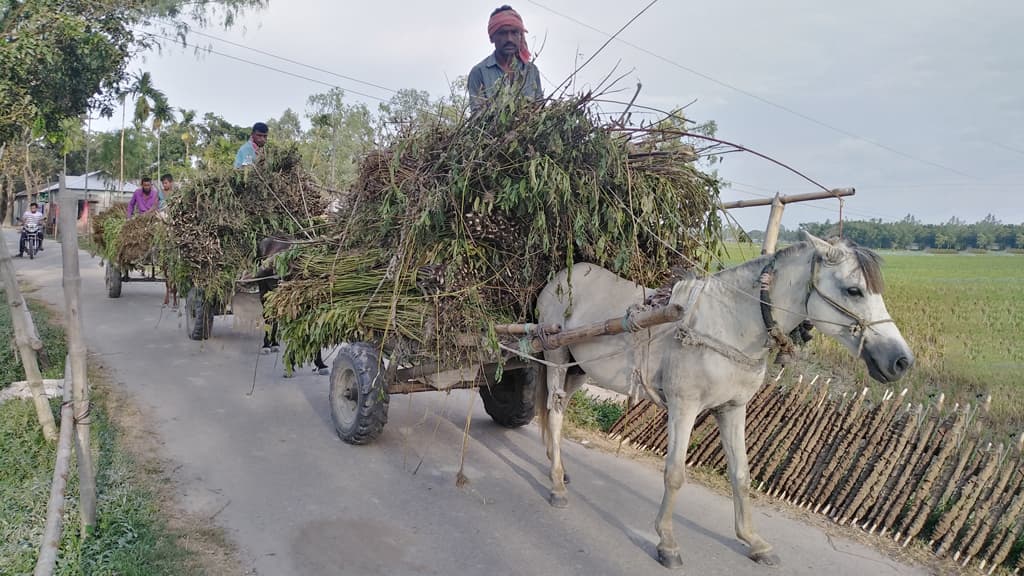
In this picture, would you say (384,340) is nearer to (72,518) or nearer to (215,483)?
(215,483)

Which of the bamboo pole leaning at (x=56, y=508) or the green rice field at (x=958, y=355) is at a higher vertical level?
the green rice field at (x=958, y=355)

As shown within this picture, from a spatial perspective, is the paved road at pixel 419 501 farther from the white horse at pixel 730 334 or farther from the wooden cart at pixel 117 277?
the wooden cart at pixel 117 277

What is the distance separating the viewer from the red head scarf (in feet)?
19.0

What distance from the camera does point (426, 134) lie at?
4.94 meters

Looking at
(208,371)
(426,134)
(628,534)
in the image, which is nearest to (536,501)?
(628,534)

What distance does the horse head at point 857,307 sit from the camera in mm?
3213

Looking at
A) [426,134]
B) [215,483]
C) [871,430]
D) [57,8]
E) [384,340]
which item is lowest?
[215,483]

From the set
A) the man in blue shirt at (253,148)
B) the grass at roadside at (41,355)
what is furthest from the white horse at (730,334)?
the grass at roadside at (41,355)

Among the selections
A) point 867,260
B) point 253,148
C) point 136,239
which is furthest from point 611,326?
point 136,239

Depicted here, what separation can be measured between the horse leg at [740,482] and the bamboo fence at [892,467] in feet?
3.40

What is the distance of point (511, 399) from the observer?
6.39 meters

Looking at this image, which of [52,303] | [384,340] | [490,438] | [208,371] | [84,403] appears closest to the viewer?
[84,403]

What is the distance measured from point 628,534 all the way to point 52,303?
12304 millimetres

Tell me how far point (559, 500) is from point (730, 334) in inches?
74.7
